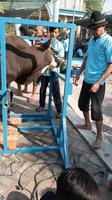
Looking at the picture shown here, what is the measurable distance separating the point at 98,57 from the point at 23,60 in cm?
104

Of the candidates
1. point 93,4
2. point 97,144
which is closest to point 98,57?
point 97,144

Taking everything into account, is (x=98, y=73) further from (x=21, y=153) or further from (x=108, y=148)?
(x=21, y=153)

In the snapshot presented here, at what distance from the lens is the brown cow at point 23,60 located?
3.90 m

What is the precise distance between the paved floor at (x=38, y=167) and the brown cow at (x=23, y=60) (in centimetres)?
104

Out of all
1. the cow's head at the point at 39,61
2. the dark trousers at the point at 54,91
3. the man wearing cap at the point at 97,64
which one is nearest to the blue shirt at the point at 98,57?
the man wearing cap at the point at 97,64

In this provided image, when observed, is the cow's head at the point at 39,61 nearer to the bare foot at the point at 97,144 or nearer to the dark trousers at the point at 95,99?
the dark trousers at the point at 95,99

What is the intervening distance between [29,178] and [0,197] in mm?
486

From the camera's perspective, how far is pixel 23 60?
13.1 feet

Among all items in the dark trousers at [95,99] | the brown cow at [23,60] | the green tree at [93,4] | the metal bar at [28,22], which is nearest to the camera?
the metal bar at [28,22]

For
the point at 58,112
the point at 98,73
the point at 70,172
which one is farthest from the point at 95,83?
the point at 70,172

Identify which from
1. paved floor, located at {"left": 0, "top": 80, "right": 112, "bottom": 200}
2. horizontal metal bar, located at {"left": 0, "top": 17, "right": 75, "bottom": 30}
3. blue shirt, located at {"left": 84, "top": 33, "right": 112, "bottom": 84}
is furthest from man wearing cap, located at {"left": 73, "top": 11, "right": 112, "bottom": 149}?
horizontal metal bar, located at {"left": 0, "top": 17, "right": 75, "bottom": 30}

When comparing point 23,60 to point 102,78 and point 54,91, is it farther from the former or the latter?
point 54,91

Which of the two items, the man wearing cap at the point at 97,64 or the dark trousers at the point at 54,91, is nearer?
the man wearing cap at the point at 97,64

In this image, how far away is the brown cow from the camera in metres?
3.90
